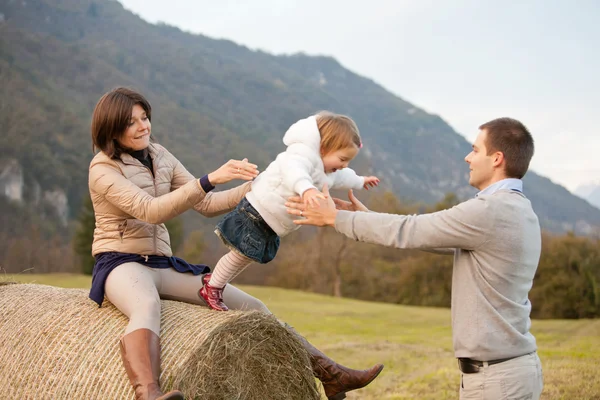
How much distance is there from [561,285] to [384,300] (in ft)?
34.6

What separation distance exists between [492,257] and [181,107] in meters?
82.5

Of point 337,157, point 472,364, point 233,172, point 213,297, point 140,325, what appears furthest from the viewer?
point 213,297

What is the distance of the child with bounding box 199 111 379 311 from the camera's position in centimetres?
412

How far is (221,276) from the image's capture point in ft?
14.1

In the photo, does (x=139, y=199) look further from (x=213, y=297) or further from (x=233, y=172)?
(x=213, y=297)

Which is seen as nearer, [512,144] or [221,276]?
[512,144]

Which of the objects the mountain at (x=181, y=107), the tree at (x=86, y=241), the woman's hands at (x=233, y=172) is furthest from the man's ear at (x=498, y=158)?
the mountain at (x=181, y=107)

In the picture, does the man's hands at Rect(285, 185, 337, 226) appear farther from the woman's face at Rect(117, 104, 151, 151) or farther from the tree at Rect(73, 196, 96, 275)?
the tree at Rect(73, 196, 96, 275)

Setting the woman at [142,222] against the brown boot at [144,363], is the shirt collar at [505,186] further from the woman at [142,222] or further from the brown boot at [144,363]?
the brown boot at [144,363]

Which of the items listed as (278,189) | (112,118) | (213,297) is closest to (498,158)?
(278,189)

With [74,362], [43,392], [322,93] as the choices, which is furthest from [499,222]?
[322,93]

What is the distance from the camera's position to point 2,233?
44.6 m

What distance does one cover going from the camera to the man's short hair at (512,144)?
12.0 feet

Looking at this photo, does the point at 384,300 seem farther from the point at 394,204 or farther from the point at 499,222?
the point at 499,222
